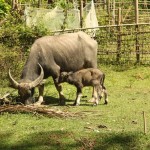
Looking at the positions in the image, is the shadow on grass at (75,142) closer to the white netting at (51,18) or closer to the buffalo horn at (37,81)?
the buffalo horn at (37,81)

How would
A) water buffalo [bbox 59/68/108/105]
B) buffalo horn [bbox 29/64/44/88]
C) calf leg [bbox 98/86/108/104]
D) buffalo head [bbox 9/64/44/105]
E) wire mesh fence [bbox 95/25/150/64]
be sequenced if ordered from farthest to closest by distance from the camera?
wire mesh fence [bbox 95/25/150/64] < calf leg [bbox 98/86/108/104] < water buffalo [bbox 59/68/108/105] < buffalo horn [bbox 29/64/44/88] < buffalo head [bbox 9/64/44/105]

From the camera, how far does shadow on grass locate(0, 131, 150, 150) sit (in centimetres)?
666

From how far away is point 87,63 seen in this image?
1173 cm

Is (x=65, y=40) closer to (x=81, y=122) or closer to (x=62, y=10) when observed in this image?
(x=81, y=122)

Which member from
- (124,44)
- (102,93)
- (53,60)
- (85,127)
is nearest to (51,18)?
(124,44)

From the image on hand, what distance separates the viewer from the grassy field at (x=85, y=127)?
6754 millimetres

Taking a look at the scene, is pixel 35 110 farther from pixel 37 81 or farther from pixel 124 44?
pixel 124 44

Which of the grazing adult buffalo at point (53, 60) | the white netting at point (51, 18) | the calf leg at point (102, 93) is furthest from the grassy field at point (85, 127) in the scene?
the white netting at point (51, 18)

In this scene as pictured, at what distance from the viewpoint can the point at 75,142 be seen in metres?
6.79

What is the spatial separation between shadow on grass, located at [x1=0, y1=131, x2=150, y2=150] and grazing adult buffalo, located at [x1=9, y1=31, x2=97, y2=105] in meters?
2.82

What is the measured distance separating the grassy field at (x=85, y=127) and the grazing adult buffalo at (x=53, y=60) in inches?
31.1

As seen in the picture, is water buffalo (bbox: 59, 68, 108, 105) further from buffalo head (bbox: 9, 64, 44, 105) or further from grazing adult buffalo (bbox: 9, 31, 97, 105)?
buffalo head (bbox: 9, 64, 44, 105)

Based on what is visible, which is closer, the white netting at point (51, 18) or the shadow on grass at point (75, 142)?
the shadow on grass at point (75, 142)

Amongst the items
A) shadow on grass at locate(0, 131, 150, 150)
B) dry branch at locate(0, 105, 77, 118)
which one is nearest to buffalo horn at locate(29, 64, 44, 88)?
dry branch at locate(0, 105, 77, 118)
